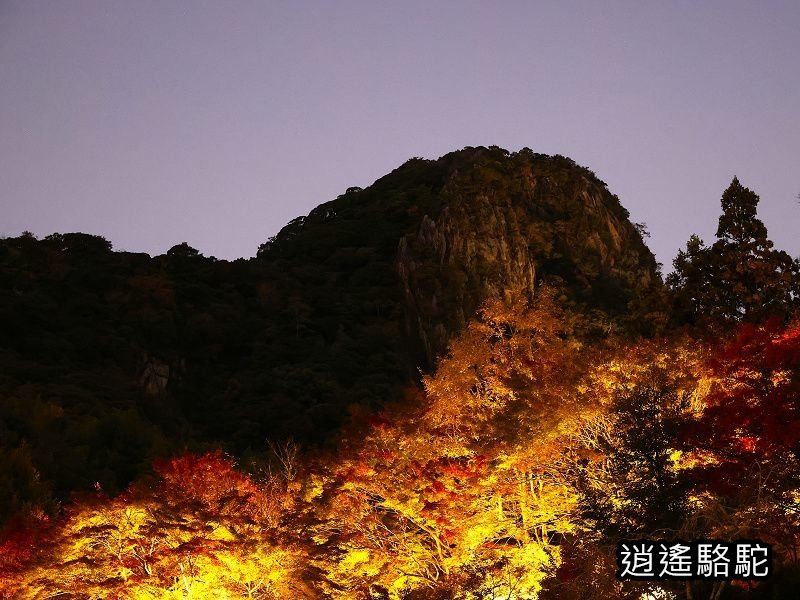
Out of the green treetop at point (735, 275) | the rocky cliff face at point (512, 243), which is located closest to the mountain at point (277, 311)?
the rocky cliff face at point (512, 243)

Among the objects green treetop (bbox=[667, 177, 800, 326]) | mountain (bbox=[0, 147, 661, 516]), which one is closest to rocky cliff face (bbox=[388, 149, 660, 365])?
mountain (bbox=[0, 147, 661, 516])

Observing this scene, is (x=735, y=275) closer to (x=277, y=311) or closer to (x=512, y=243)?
(x=512, y=243)

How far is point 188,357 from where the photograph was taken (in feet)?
183

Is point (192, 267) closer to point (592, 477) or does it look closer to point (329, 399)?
point (329, 399)

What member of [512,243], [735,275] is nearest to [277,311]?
[512,243]

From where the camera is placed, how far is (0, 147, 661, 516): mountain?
42.3 m

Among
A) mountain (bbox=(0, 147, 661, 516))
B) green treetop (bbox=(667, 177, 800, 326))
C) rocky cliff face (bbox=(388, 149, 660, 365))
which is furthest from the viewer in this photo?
rocky cliff face (bbox=(388, 149, 660, 365))

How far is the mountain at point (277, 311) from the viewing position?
42.3 metres

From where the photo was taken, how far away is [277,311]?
63000 millimetres

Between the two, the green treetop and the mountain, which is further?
the mountain

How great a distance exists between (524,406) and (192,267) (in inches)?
1916

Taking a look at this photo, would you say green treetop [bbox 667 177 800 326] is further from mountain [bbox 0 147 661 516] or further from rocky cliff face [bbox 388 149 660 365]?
rocky cliff face [bbox 388 149 660 365]

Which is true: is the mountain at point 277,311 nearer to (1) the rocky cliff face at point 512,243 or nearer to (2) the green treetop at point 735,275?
(1) the rocky cliff face at point 512,243

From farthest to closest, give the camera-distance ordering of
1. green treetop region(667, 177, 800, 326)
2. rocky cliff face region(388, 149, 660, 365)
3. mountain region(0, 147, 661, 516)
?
rocky cliff face region(388, 149, 660, 365)
mountain region(0, 147, 661, 516)
green treetop region(667, 177, 800, 326)
